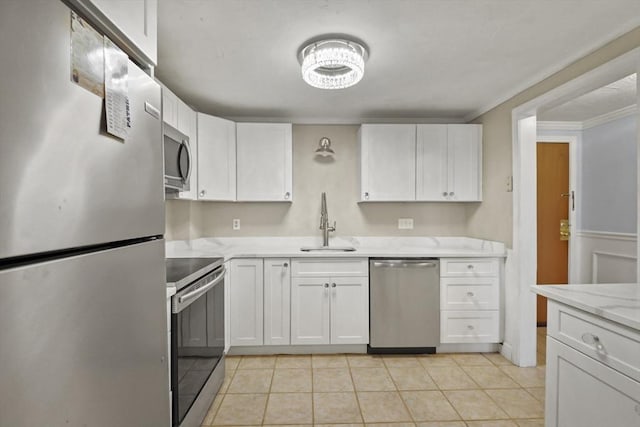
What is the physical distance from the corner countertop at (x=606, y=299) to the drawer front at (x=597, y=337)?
35 mm

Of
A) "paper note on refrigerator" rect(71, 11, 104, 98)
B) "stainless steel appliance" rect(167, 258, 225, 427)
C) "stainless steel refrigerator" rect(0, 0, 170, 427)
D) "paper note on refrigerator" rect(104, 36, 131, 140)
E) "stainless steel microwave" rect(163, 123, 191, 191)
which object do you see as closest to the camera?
"stainless steel refrigerator" rect(0, 0, 170, 427)

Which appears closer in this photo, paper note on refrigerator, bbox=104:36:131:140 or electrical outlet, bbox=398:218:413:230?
paper note on refrigerator, bbox=104:36:131:140

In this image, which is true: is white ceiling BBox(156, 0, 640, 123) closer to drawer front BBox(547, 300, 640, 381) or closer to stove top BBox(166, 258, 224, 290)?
stove top BBox(166, 258, 224, 290)

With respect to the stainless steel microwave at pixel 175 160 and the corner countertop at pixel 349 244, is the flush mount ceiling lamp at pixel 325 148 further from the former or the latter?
the stainless steel microwave at pixel 175 160

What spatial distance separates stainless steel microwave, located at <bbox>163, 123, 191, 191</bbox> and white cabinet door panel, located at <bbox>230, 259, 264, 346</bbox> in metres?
0.99

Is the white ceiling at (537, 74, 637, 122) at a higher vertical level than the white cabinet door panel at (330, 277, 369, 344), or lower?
higher

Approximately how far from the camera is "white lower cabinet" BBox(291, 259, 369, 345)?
2771 mm

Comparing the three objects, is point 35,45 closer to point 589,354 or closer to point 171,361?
point 171,361

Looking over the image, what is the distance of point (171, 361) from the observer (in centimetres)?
145

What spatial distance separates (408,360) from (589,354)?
5.50 feet

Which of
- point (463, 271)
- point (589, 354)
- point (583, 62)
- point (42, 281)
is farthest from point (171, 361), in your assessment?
point (583, 62)

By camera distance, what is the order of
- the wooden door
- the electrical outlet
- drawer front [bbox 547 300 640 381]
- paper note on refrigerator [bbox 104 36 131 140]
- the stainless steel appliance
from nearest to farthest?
paper note on refrigerator [bbox 104 36 131 140]
drawer front [bbox 547 300 640 381]
the stainless steel appliance
the electrical outlet
the wooden door

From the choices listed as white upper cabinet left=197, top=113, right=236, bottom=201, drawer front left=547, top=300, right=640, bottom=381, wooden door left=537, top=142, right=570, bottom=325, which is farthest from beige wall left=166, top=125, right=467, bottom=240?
drawer front left=547, top=300, right=640, bottom=381

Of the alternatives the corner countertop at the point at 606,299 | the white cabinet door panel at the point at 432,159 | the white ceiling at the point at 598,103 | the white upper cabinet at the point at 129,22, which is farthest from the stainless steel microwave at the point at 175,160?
the white ceiling at the point at 598,103
